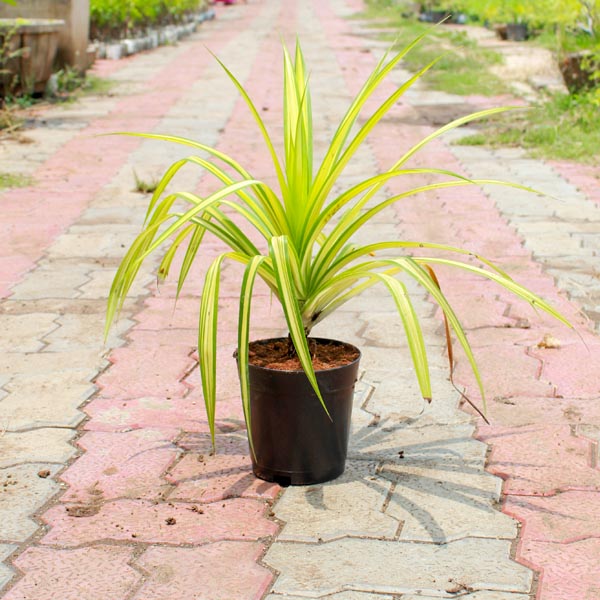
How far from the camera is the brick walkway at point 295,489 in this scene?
2.60m

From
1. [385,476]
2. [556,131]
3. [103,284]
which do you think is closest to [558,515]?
[385,476]

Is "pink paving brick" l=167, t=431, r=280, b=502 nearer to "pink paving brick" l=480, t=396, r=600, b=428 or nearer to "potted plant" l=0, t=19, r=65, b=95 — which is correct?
"pink paving brick" l=480, t=396, r=600, b=428

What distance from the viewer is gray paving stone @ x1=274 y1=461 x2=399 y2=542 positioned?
2.77m

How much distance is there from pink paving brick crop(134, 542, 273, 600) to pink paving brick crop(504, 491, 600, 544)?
692 mm

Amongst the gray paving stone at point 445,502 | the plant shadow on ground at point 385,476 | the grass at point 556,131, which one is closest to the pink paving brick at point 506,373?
the plant shadow on ground at point 385,476

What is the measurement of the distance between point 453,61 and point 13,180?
29.2 feet

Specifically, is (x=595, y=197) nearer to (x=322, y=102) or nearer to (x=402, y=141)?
(x=402, y=141)

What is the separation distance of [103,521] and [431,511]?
2.80 ft

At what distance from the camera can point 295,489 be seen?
3023 mm

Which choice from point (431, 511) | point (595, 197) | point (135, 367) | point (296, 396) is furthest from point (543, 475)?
point (595, 197)

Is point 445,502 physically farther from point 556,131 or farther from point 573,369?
point 556,131

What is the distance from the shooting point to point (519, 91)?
1155 centimetres

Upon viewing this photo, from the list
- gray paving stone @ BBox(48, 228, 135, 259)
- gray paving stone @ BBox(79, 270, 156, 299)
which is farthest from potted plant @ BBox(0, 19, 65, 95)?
gray paving stone @ BBox(79, 270, 156, 299)

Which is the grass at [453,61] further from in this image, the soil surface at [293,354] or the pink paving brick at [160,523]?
the pink paving brick at [160,523]
